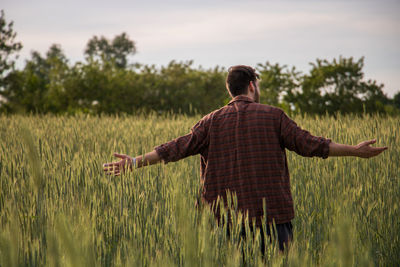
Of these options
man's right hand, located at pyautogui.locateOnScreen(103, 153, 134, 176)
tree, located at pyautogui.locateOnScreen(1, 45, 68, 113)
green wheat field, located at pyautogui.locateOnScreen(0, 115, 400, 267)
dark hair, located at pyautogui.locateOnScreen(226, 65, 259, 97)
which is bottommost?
green wheat field, located at pyautogui.locateOnScreen(0, 115, 400, 267)

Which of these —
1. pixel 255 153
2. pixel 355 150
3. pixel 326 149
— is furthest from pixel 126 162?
pixel 355 150

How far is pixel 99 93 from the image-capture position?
17547 mm

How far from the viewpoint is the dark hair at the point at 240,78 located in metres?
3.00

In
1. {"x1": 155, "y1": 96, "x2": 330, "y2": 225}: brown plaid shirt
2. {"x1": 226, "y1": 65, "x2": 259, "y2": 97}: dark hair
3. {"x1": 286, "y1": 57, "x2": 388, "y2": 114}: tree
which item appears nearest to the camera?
{"x1": 155, "y1": 96, "x2": 330, "y2": 225}: brown plaid shirt

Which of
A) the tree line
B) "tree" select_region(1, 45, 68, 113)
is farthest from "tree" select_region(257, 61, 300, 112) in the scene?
"tree" select_region(1, 45, 68, 113)

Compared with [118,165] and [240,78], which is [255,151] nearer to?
[240,78]

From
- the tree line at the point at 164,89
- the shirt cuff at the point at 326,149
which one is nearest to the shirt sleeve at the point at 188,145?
the shirt cuff at the point at 326,149

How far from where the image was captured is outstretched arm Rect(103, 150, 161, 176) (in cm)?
304

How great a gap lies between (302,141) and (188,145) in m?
0.77

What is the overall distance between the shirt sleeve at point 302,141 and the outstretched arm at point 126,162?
2.92 feet

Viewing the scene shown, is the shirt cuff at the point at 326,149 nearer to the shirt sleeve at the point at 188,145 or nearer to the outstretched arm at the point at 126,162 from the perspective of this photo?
the shirt sleeve at the point at 188,145

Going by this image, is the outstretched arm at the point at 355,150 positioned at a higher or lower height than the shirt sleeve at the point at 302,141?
lower

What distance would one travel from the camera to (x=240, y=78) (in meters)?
3.03

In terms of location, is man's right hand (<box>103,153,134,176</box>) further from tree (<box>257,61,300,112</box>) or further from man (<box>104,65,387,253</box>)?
tree (<box>257,61,300,112</box>)
